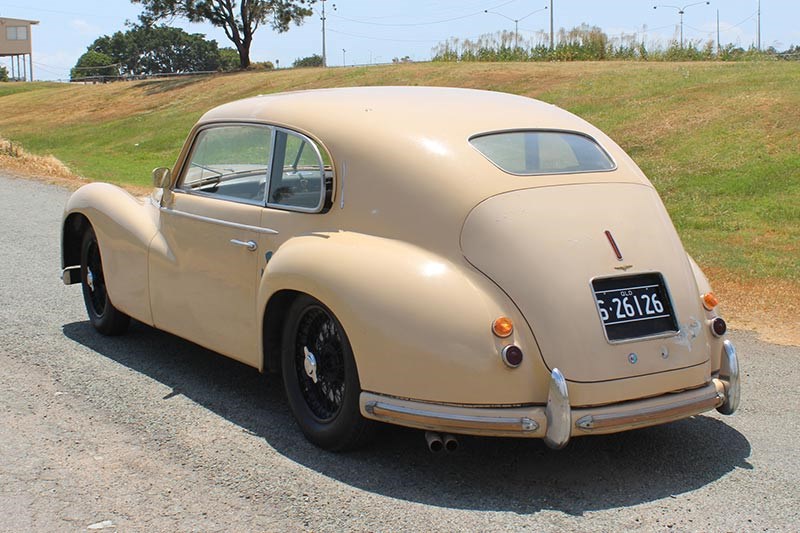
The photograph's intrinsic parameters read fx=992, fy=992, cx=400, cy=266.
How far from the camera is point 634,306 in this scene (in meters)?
4.45

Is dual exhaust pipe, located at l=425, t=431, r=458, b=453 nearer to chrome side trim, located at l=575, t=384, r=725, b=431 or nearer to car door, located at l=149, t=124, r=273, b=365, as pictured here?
chrome side trim, located at l=575, t=384, r=725, b=431

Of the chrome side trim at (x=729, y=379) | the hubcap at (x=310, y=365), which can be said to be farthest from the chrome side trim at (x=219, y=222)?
the chrome side trim at (x=729, y=379)

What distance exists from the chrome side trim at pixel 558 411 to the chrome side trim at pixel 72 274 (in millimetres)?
4314

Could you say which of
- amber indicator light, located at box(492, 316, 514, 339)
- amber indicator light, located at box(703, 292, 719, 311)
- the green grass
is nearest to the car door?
amber indicator light, located at box(492, 316, 514, 339)

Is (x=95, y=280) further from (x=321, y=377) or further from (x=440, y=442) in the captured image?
(x=440, y=442)

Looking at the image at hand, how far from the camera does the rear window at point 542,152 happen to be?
15.8ft

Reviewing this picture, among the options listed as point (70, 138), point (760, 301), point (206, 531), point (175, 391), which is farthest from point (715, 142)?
point (70, 138)

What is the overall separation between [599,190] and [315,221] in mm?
1427

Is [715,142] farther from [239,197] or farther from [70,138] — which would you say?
[70,138]

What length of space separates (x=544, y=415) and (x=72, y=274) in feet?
14.3

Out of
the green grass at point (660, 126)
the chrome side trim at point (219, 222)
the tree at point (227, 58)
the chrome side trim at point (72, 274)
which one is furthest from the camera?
the tree at point (227, 58)

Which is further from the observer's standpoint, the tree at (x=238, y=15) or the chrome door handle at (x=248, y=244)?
the tree at (x=238, y=15)

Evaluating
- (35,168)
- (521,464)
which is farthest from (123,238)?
(35,168)

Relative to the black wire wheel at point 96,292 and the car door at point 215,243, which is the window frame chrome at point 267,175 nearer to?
the car door at point 215,243
